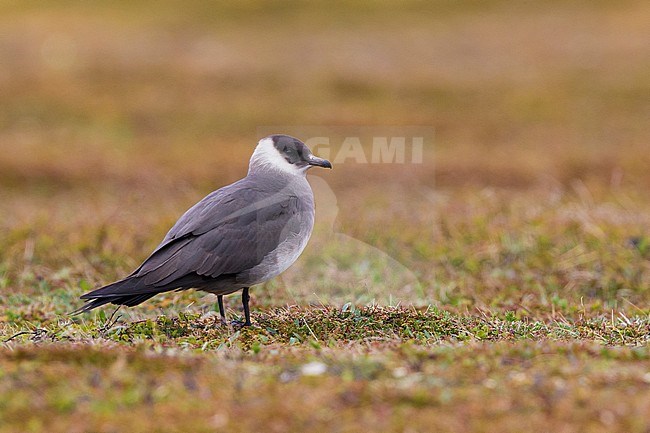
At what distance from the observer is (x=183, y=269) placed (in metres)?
5.94

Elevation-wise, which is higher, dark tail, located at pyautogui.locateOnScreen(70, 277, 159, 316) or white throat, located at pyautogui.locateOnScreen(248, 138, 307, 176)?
white throat, located at pyautogui.locateOnScreen(248, 138, 307, 176)

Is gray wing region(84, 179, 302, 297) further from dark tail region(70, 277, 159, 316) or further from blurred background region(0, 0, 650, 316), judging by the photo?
blurred background region(0, 0, 650, 316)

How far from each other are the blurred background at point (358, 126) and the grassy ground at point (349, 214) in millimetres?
64

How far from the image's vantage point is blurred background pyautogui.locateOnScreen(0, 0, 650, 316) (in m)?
8.52

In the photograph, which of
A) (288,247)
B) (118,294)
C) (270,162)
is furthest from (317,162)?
(118,294)

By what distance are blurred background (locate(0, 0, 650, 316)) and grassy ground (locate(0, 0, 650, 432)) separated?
64mm

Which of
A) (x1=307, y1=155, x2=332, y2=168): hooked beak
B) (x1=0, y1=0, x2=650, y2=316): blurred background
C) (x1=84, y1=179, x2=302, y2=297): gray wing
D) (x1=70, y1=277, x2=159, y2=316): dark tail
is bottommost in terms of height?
(x1=0, y1=0, x2=650, y2=316): blurred background

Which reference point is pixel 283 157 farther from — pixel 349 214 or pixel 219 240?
pixel 349 214

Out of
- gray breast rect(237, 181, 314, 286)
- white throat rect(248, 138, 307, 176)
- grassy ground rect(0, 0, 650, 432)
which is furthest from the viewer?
white throat rect(248, 138, 307, 176)

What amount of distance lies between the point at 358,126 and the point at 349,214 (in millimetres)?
5939

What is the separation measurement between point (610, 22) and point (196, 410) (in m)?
22.7

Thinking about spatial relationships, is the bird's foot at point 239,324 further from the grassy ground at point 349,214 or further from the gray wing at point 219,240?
the gray wing at point 219,240

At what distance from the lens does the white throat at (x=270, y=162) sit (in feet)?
22.2

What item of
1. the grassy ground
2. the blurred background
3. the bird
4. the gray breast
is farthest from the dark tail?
the blurred background
